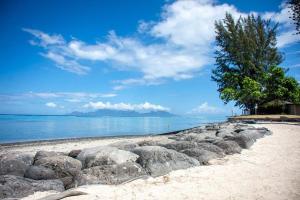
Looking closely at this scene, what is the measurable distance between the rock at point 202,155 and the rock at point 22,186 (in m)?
4.10

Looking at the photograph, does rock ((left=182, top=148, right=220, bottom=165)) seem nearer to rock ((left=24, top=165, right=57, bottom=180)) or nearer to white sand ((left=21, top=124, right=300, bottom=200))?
white sand ((left=21, top=124, right=300, bottom=200))

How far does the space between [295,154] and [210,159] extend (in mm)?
3280

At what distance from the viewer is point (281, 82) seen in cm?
3784

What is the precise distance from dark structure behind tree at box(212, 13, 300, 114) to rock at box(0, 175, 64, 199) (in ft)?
114

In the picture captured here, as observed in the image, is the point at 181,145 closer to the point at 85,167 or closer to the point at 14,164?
the point at 85,167

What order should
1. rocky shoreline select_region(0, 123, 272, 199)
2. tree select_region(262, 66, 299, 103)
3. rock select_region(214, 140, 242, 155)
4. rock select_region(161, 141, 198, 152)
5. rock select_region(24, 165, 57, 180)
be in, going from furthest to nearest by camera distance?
tree select_region(262, 66, 299, 103)
rock select_region(214, 140, 242, 155)
rock select_region(161, 141, 198, 152)
rock select_region(24, 165, 57, 180)
rocky shoreline select_region(0, 123, 272, 199)

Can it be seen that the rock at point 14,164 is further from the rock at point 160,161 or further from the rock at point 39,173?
the rock at point 160,161

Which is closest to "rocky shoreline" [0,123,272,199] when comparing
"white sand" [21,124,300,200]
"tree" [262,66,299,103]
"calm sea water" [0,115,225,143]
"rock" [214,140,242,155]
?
"white sand" [21,124,300,200]

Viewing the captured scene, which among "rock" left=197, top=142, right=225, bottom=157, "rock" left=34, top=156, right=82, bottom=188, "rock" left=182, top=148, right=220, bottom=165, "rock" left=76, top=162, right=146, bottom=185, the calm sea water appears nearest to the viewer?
"rock" left=76, top=162, right=146, bottom=185

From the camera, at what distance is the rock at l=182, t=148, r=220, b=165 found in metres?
7.79

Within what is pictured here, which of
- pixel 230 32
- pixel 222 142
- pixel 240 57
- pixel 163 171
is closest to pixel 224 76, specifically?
pixel 240 57

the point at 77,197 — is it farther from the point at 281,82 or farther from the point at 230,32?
the point at 230,32

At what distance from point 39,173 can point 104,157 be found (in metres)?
1.61

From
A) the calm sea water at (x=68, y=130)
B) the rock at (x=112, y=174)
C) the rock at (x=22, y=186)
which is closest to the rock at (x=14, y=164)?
the rock at (x=22, y=186)
